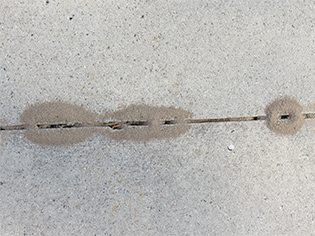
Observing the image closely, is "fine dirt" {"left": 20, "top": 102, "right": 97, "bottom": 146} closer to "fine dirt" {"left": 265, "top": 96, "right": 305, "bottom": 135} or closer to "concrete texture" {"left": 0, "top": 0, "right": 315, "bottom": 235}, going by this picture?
"concrete texture" {"left": 0, "top": 0, "right": 315, "bottom": 235}

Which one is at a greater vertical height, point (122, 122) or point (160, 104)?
point (160, 104)

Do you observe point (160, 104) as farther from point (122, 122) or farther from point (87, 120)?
point (87, 120)

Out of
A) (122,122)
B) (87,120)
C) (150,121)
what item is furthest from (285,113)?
(87,120)

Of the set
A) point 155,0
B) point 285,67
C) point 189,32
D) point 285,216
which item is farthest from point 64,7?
point 285,216

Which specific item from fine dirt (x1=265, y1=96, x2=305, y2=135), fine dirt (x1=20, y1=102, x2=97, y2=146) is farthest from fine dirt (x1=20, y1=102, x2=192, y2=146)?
fine dirt (x1=265, y1=96, x2=305, y2=135)

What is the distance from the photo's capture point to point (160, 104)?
217 cm

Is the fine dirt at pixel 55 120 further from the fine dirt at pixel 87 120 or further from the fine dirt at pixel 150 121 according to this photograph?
the fine dirt at pixel 150 121

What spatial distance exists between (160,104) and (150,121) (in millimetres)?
205

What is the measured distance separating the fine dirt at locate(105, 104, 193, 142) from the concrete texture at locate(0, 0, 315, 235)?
7 centimetres

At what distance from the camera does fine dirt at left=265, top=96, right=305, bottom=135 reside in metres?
2.19

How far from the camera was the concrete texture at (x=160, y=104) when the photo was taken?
2131mm

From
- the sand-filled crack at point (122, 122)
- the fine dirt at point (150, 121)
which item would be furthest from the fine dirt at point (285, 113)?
the fine dirt at point (150, 121)

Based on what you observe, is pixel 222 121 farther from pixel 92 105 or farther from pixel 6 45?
pixel 6 45

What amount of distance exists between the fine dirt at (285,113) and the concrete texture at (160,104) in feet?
0.22
